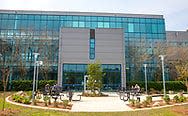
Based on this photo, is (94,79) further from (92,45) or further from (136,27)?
(136,27)

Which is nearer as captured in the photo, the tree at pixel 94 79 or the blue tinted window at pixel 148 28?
the tree at pixel 94 79

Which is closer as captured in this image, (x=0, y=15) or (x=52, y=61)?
(x=52, y=61)

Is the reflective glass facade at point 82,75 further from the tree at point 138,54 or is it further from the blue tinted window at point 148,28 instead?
the blue tinted window at point 148,28

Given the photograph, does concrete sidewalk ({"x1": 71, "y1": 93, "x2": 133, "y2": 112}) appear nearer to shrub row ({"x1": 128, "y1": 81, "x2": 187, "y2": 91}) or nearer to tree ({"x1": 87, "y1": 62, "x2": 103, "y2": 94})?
tree ({"x1": 87, "y1": 62, "x2": 103, "y2": 94})

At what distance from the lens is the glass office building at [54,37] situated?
4494 centimetres

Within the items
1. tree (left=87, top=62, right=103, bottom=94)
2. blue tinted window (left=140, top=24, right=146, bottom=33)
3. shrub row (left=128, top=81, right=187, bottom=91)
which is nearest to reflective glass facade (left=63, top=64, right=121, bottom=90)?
shrub row (left=128, top=81, right=187, bottom=91)

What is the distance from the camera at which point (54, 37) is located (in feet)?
165

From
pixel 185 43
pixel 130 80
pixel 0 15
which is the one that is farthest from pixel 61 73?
pixel 185 43

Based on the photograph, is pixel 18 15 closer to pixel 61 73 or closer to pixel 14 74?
pixel 14 74

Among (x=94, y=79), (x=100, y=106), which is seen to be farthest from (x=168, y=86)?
(x=100, y=106)

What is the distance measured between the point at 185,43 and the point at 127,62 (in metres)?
17.0

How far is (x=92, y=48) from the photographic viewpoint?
149 feet

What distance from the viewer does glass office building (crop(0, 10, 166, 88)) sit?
44.9 metres

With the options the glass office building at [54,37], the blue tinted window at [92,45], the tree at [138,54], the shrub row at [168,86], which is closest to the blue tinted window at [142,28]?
the glass office building at [54,37]
